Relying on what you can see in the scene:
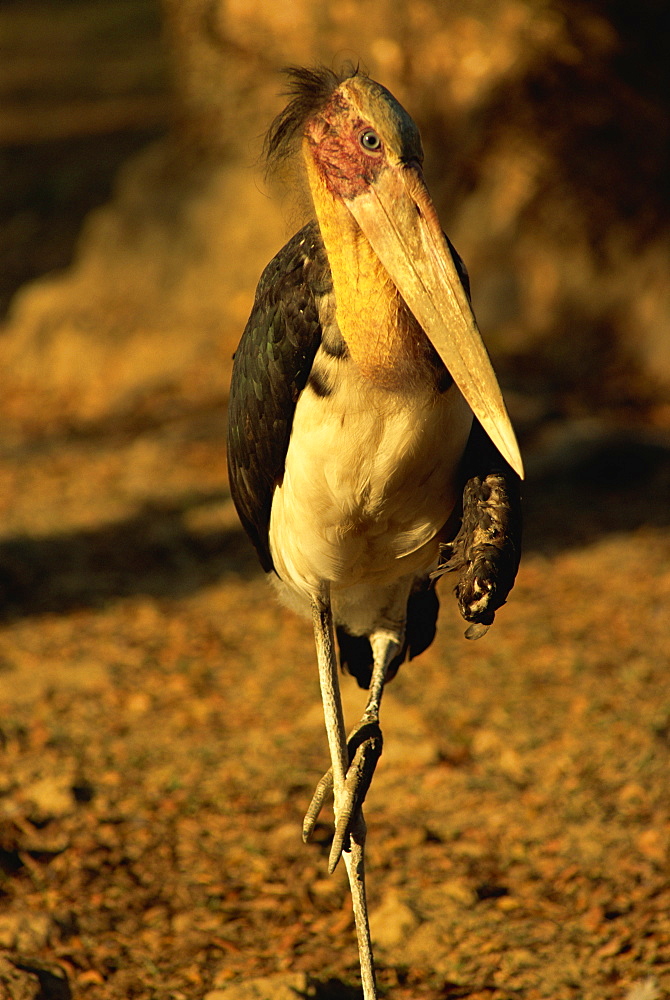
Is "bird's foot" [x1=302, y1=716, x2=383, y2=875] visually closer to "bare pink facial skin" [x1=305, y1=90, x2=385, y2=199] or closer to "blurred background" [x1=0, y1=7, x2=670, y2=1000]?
"blurred background" [x1=0, y1=7, x2=670, y2=1000]

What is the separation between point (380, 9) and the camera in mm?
8234

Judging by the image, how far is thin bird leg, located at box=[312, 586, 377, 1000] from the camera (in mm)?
3027

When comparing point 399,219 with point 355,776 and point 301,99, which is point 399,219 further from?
point 355,776

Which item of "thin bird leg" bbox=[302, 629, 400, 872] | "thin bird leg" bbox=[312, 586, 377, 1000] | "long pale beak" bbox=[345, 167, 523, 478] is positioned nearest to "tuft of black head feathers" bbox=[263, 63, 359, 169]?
"long pale beak" bbox=[345, 167, 523, 478]

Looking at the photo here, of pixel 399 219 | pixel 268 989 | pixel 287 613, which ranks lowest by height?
pixel 268 989

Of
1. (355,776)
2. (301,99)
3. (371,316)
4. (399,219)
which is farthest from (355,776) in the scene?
(301,99)

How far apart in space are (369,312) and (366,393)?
0.58ft

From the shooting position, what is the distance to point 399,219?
7.64 feet

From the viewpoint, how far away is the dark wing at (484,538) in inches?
91.3

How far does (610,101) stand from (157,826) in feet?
20.3

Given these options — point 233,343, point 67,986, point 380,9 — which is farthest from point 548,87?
point 67,986

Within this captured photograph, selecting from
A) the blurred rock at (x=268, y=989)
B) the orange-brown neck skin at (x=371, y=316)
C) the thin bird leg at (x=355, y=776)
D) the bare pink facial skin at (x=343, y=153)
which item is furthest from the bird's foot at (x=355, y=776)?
the bare pink facial skin at (x=343, y=153)

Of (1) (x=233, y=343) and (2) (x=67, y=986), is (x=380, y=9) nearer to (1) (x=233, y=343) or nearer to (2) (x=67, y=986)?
(1) (x=233, y=343)

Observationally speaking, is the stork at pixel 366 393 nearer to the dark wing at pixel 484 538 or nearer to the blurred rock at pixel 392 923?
the dark wing at pixel 484 538
